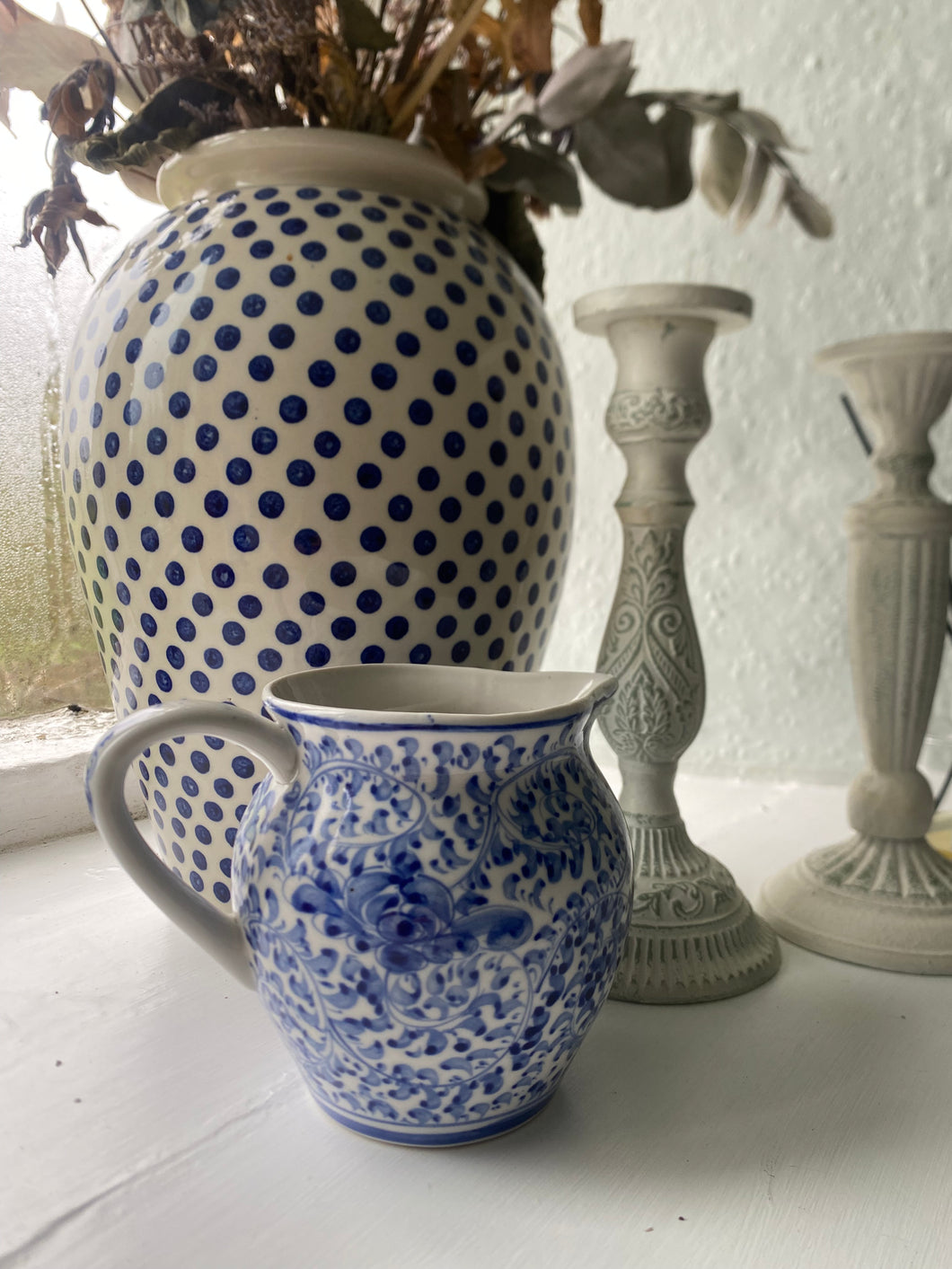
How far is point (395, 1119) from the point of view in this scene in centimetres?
30

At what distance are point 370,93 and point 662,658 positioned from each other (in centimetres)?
28

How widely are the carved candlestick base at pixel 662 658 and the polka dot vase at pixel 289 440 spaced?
0.15 feet

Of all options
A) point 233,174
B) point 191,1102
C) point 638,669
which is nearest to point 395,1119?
point 191,1102

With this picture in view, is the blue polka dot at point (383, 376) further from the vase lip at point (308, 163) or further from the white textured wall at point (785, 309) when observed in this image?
the white textured wall at point (785, 309)

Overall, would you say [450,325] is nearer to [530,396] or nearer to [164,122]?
[530,396]

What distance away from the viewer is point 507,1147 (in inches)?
12.4

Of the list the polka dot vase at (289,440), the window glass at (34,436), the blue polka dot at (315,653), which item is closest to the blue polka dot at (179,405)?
the polka dot vase at (289,440)

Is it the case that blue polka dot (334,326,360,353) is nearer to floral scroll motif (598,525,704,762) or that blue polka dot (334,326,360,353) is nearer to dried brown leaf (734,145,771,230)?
floral scroll motif (598,525,704,762)

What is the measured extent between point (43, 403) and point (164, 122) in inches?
11.6

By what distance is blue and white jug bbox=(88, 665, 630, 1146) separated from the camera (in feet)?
0.92

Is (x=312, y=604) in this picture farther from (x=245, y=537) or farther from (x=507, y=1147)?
(x=507, y=1147)

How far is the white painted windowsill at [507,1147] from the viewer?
0.90 feet

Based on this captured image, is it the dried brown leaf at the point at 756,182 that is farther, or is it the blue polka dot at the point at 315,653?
the dried brown leaf at the point at 756,182

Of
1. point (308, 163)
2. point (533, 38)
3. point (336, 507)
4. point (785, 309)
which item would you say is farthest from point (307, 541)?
point (785, 309)
